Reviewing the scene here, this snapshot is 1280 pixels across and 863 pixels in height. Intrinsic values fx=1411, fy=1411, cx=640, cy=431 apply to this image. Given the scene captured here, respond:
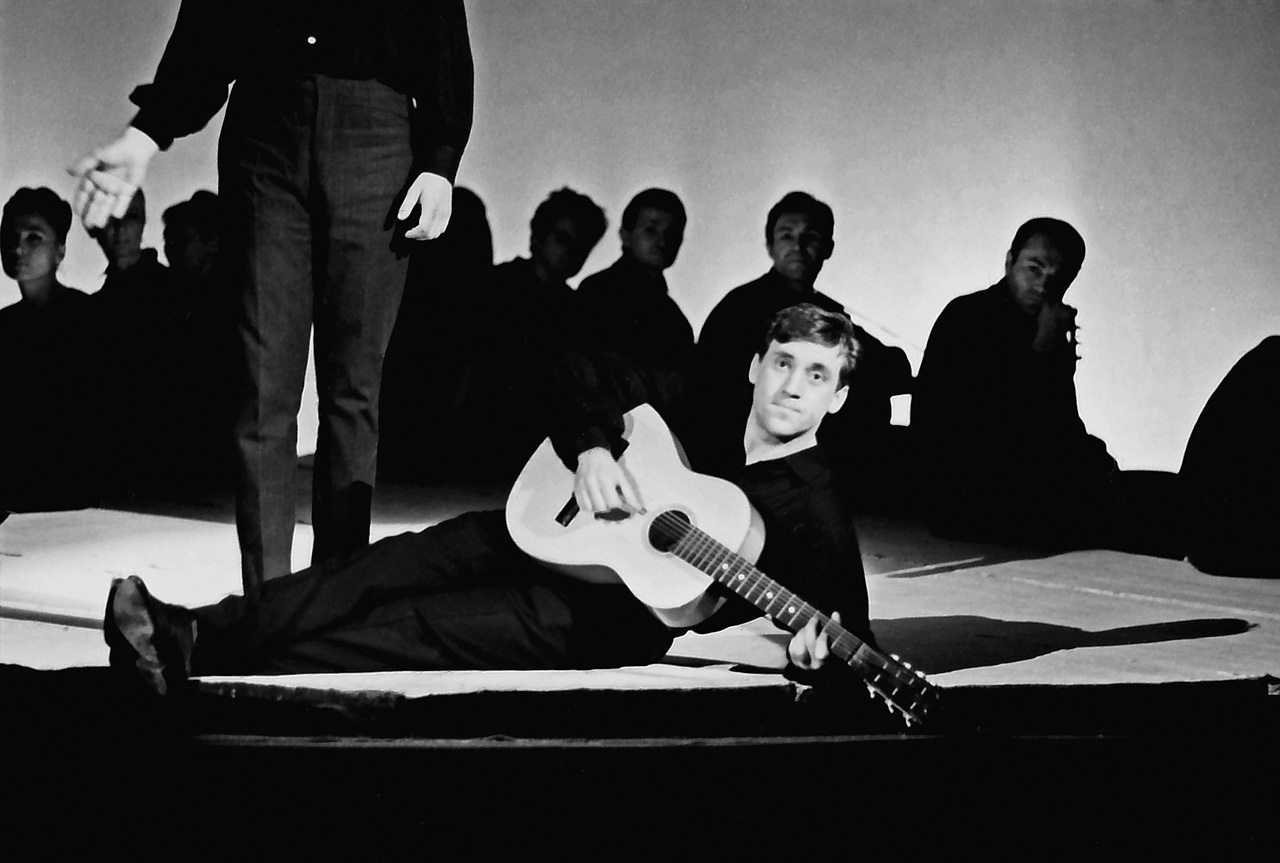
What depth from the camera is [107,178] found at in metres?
2.47

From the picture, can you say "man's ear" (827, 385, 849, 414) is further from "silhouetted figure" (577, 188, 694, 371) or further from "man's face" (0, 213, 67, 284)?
"man's face" (0, 213, 67, 284)

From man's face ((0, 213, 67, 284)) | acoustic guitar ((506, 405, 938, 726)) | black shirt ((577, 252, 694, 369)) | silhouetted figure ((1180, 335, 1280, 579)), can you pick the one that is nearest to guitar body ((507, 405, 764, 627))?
acoustic guitar ((506, 405, 938, 726))

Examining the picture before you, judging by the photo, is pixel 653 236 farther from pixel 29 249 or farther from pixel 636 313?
pixel 29 249

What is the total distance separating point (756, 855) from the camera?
213cm

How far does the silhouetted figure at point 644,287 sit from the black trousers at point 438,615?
733mm

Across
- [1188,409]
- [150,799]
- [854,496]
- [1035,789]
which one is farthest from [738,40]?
[150,799]

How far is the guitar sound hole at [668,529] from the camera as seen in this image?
238 centimetres

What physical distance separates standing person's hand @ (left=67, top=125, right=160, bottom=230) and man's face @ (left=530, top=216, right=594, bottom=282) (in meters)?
0.98

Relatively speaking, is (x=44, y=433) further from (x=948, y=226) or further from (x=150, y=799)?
(x=948, y=226)

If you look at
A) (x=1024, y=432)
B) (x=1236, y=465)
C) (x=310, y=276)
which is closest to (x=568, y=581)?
(x=310, y=276)

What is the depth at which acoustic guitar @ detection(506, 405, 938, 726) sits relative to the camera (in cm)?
227

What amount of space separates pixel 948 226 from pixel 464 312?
115cm

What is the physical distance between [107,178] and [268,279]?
0.35m

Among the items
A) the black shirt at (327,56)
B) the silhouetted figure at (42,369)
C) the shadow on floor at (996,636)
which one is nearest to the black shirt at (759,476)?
the shadow on floor at (996,636)
